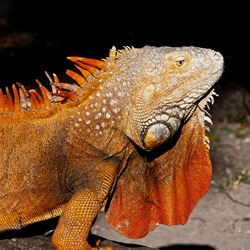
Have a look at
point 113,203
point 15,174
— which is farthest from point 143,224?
point 15,174

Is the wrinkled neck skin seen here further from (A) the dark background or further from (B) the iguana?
(A) the dark background

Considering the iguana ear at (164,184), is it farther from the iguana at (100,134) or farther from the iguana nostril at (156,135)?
the iguana nostril at (156,135)

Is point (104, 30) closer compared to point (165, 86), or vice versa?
point (165, 86)

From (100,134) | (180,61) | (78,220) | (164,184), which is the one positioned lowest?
(78,220)

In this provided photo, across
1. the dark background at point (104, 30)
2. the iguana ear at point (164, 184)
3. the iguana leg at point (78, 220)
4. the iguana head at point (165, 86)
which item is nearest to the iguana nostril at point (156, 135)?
the iguana head at point (165, 86)

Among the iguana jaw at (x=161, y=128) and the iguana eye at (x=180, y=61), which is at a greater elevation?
the iguana eye at (x=180, y=61)

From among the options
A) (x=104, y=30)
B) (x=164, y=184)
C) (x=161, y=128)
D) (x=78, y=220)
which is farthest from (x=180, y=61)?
(x=104, y=30)

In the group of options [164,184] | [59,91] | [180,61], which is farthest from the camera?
[164,184]

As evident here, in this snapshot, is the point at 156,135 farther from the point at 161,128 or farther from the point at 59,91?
the point at 59,91
